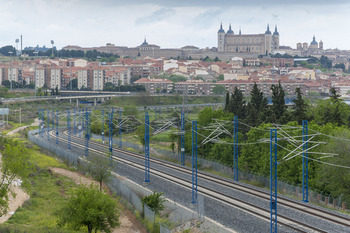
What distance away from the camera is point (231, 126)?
159ft

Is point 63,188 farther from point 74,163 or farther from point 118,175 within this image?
point 74,163

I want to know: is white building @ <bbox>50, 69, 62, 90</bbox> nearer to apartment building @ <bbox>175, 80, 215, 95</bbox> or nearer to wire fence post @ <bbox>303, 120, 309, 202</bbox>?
apartment building @ <bbox>175, 80, 215, 95</bbox>

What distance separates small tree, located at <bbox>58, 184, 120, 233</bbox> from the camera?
82.2 feet

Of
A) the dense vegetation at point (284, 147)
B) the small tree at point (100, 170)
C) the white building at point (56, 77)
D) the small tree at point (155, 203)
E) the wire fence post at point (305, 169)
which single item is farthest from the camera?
the white building at point (56, 77)

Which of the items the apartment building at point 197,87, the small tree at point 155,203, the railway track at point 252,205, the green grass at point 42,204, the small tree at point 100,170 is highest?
the apartment building at point 197,87

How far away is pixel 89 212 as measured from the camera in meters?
24.8

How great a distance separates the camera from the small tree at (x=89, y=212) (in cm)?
2506

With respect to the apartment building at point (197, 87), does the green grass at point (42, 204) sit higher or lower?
lower

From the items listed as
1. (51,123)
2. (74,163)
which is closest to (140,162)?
(74,163)

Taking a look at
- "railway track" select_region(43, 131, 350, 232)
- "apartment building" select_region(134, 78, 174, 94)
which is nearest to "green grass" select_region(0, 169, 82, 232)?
"railway track" select_region(43, 131, 350, 232)

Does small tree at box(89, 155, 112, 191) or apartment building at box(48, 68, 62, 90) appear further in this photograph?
apartment building at box(48, 68, 62, 90)

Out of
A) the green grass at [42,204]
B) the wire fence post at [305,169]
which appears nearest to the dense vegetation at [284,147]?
the wire fence post at [305,169]

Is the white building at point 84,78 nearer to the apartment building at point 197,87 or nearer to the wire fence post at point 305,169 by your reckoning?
the apartment building at point 197,87

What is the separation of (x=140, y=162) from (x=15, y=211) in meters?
18.6
